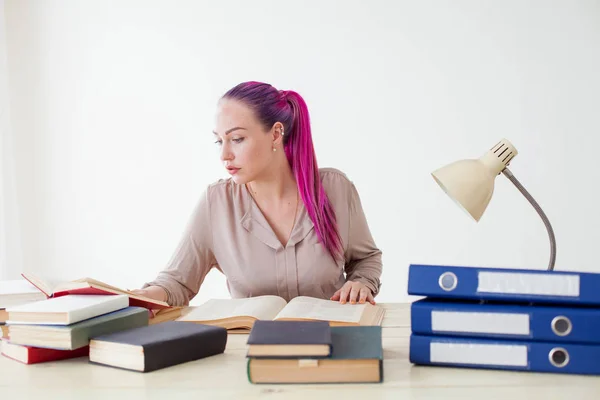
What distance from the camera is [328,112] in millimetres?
4230

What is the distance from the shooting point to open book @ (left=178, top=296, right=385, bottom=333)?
59.2 inches

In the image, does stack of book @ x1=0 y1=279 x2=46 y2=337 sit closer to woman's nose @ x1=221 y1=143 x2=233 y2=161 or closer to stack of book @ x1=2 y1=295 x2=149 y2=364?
stack of book @ x1=2 y1=295 x2=149 y2=364

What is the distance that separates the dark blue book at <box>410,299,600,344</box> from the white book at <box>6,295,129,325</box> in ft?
2.09

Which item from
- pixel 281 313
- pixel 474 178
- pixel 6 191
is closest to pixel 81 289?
pixel 281 313

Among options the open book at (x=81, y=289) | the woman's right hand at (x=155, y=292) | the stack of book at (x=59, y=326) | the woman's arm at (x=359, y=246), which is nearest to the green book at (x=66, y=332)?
the stack of book at (x=59, y=326)

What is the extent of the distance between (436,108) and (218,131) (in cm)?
230

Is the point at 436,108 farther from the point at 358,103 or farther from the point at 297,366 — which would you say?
the point at 297,366

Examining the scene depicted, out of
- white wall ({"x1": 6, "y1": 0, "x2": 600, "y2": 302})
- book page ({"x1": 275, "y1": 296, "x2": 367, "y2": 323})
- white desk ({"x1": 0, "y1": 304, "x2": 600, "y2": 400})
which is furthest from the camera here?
white wall ({"x1": 6, "y1": 0, "x2": 600, "y2": 302})

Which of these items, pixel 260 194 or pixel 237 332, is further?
pixel 260 194

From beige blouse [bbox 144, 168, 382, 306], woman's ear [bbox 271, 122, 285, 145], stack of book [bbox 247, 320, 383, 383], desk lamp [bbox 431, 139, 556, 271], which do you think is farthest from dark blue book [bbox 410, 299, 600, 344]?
woman's ear [bbox 271, 122, 285, 145]

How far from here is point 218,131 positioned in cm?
218

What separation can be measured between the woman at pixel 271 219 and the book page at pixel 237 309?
1.31 feet

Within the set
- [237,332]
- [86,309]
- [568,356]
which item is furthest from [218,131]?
[568,356]

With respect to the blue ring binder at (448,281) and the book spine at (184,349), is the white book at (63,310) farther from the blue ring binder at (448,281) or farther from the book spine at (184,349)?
the blue ring binder at (448,281)
